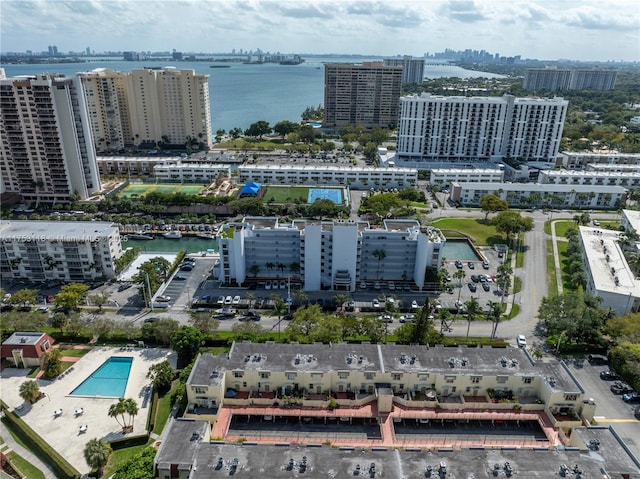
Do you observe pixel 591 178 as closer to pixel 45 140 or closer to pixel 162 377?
pixel 162 377

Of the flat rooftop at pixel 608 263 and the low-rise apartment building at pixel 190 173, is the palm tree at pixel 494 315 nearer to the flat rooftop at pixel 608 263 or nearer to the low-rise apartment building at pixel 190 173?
the flat rooftop at pixel 608 263

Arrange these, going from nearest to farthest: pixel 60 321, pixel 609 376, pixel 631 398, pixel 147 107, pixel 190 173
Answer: pixel 631 398, pixel 609 376, pixel 60 321, pixel 190 173, pixel 147 107

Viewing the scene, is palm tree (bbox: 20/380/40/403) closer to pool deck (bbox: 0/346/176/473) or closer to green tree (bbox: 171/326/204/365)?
pool deck (bbox: 0/346/176/473)

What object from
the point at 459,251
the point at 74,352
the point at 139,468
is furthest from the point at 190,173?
the point at 139,468

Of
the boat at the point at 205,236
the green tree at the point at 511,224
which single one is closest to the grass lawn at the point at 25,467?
the boat at the point at 205,236

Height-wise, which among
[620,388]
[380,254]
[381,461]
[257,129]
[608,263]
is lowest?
[620,388]

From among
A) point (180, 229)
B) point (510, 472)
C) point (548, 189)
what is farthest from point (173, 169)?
point (510, 472)
